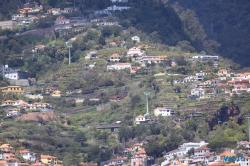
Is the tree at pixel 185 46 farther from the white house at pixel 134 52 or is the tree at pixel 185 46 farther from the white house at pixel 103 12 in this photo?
the white house at pixel 103 12

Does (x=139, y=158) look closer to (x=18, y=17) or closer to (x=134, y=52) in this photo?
(x=134, y=52)

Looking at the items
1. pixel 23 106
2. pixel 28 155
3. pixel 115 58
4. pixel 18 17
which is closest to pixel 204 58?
pixel 115 58

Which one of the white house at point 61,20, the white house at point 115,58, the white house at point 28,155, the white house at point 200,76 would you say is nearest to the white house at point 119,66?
the white house at point 115,58

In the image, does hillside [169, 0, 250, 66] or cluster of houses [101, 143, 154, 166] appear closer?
cluster of houses [101, 143, 154, 166]

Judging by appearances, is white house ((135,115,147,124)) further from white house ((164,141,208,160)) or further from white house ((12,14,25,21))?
white house ((12,14,25,21))

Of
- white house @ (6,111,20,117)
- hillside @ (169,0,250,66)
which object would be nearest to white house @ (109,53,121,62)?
white house @ (6,111,20,117)

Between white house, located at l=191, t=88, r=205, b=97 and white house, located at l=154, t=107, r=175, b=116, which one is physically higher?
white house, located at l=191, t=88, r=205, b=97

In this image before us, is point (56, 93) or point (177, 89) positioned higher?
point (177, 89)
